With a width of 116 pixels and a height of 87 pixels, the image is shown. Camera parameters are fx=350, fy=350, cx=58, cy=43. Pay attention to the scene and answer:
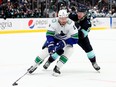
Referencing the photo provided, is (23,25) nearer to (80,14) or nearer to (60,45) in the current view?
(80,14)

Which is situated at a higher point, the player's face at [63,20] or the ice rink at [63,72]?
the player's face at [63,20]

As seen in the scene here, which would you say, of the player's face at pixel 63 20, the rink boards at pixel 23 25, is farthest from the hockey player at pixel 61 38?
the rink boards at pixel 23 25

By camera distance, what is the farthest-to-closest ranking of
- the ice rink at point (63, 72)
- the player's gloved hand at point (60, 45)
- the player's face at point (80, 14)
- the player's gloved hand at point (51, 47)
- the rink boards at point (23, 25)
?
1. the rink boards at point (23, 25)
2. the player's face at point (80, 14)
3. the player's gloved hand at point (60, 45)
4. the player's gloved hand at point (51, 47)
5. the ice rink at point (63, 72)

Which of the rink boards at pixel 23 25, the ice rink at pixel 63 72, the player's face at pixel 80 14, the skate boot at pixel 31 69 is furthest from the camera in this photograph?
the rink boards at pixel 23 25

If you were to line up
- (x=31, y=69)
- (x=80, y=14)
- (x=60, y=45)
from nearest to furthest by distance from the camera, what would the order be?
(x=60, y=45) < (x=31, y=69) < (x=80, y=14)

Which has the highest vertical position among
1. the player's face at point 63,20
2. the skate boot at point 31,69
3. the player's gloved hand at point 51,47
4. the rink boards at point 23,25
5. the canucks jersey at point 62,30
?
the player's face at point 63,20

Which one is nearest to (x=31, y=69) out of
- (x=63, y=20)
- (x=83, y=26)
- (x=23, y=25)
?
(x=63, y=20)

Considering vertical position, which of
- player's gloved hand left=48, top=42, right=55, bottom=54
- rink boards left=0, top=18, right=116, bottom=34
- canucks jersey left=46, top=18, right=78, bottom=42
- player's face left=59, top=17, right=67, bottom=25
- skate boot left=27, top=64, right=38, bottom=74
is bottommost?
rink boards left=0, top=18, right=116, bottom=34

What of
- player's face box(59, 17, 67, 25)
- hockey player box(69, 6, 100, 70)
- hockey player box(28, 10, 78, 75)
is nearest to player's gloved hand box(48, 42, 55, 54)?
hockey player box(28, 10, 78, 75)

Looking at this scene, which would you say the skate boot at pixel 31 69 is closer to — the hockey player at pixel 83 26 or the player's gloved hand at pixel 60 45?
the player's gloved hand at pixel 60 45

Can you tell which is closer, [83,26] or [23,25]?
[83,26]

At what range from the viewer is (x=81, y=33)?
5.59 meters

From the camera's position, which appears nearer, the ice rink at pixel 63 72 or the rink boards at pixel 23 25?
the ice rink at pixel 63 72

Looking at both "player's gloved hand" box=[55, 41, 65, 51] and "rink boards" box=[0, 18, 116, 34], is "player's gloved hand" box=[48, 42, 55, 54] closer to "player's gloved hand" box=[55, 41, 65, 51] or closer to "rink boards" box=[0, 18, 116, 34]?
"player's gloved hand" box=[55, 41, 65, 51]
